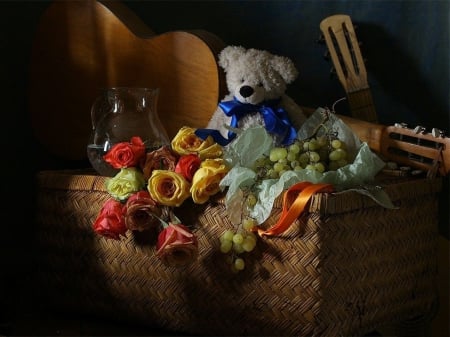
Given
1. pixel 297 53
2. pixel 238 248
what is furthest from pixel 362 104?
pixel 238 248

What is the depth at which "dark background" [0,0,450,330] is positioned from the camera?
1303 mm

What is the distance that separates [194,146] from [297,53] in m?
0.51

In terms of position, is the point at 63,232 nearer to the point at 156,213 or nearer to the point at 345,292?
the point at 156,213

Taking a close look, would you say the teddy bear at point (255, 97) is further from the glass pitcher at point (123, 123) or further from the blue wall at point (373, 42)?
the blue wall at point (373, 42)

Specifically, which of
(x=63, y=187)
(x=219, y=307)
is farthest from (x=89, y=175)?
(x=219, y=307)

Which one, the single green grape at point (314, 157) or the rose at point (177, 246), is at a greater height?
the single green grape at point (314, 157)

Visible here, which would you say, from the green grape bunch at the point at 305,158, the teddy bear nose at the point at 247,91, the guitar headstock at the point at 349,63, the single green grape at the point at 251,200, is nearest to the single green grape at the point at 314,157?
the green grape bunch at the point at 305,158

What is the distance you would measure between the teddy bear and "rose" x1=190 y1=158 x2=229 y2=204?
7.0 inches

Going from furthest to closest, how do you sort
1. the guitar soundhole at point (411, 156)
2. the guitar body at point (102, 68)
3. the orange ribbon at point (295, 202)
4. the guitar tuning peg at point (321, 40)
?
the guitar tuning peg at point (321, 40), the guitar body at point (102, 68), the guitar soundhole at point (411, 156), the orange ribbon at point (295, 202)

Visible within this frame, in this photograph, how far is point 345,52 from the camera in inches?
50.4

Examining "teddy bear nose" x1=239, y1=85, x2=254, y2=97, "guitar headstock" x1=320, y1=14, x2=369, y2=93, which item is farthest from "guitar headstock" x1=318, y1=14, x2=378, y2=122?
"teddy bear nose" x1=239, y1=85, x2=254, y2=97

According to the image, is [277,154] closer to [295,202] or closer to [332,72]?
[295,202]

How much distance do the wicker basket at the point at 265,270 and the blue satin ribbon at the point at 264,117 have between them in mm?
184

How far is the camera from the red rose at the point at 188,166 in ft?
3.03
